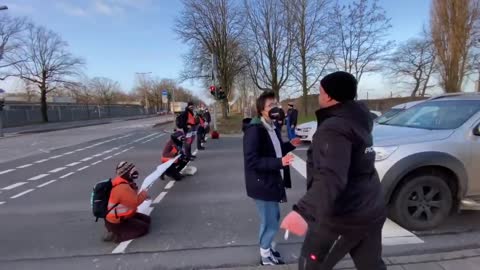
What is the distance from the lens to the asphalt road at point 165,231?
3.75m

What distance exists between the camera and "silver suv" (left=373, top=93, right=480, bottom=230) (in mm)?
4082

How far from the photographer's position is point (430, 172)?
418 centimetres

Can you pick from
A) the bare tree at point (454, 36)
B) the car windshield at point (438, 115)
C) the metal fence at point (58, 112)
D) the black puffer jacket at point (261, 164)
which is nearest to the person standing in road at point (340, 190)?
the black puffer jacket at point (261, 164)

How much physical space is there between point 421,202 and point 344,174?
298 cm

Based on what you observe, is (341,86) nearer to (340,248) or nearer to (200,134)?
(340,248)

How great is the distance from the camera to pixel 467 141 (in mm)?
4176

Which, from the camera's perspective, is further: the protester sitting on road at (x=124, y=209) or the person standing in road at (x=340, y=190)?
the protester sitting on road at (x=124, y=209)

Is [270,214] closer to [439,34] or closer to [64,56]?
[439,34]

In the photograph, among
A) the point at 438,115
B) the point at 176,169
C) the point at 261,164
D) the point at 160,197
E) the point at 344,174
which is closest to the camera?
the point at 344,174

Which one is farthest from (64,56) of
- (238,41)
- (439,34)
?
(439,34)

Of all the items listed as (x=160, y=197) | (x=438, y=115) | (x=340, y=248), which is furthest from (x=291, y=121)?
(x=340, y=248)

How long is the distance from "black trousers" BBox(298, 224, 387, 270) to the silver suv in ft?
7.20

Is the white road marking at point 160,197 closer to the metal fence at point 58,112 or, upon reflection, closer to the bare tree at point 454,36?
the bare tree at point 454,36

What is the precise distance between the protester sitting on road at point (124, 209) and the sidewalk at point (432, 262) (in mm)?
1651
